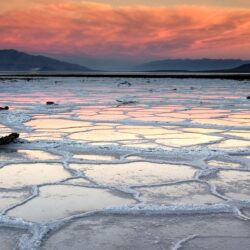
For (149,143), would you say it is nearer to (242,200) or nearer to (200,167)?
(200,167)

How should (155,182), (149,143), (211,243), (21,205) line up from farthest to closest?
(149,143) → (155,182) → (21,205) → (211,243)

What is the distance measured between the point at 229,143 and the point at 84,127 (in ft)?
11.9

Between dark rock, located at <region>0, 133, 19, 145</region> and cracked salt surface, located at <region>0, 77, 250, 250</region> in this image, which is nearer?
cracked salt surface, located at <region>0, 77, 250, 250</region>

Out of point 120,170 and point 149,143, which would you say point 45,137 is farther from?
point 120,170

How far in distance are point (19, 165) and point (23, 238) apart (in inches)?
102

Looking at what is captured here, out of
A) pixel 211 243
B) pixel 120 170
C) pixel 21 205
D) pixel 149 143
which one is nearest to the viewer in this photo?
pixel 211 243

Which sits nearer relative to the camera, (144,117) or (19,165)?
(19,165)

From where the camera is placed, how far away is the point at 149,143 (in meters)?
7.68

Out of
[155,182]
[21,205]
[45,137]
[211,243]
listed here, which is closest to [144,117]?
[45,137]

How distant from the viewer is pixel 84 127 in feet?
33.3

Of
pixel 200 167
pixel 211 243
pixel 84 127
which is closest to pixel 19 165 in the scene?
pixel 200 167

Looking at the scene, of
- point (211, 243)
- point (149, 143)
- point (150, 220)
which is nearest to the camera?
point (211, 243)

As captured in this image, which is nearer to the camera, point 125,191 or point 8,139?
point 125,191

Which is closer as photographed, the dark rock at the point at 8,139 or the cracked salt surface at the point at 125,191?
the cracked salt surface at the point at 125,191
